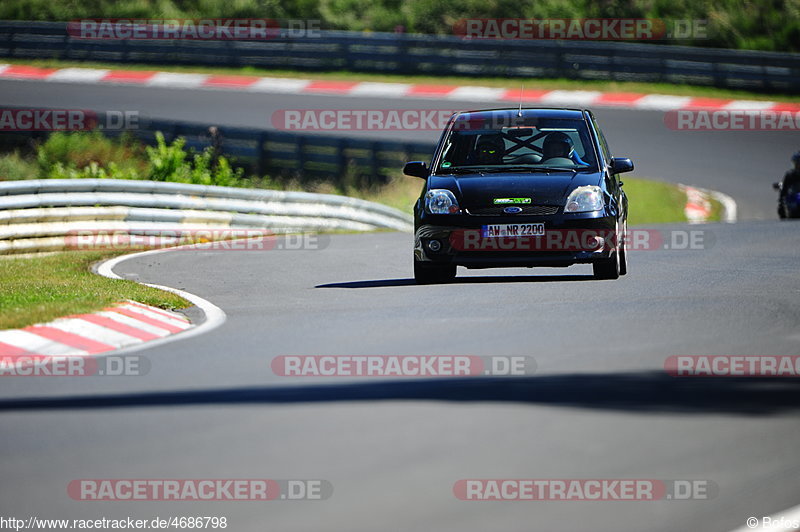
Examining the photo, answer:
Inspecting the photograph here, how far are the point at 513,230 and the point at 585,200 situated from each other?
72 centimetres

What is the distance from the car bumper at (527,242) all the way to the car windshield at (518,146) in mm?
806

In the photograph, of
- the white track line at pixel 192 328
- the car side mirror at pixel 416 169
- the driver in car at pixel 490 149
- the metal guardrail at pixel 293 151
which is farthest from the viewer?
the metal guardrail at pixel 293 151

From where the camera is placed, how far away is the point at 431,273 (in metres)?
13.2

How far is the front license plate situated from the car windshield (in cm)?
83

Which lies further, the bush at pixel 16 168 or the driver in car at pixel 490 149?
the bush at pixel 16 168

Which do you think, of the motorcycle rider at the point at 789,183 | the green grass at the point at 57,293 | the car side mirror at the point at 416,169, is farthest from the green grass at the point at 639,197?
the car side mirror at the point at 416,169

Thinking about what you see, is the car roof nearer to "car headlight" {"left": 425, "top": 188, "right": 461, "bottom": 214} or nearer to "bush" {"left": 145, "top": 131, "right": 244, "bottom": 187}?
"car headlight" {"left": 425, "top": 188, "right": 461, "bottom": 214}

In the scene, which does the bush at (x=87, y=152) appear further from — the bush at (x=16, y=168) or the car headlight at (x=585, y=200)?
the car headlight at (x=585, y=200)

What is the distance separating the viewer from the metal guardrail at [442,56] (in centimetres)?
3353

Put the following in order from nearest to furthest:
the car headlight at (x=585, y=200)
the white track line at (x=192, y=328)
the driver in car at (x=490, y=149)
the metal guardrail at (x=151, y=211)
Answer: the white track line at (x=192, y=328) → the car headlight at (x=585, y=200) → the driver in car at (x=490, y=149) → the metal guardrail at (x=151, y=211)

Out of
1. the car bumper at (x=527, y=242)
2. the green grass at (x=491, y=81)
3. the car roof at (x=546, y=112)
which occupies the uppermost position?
the car roof at (x=546, y=112)

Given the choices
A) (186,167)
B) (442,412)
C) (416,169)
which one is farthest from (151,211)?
(442,412)

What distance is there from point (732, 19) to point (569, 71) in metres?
7.31

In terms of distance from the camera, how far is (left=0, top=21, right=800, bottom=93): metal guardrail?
33531 millimetres
